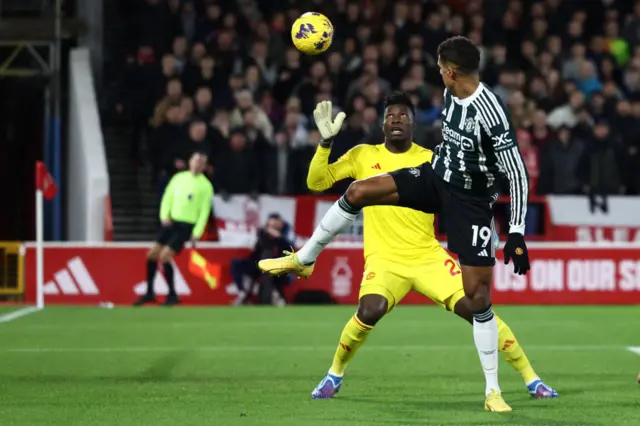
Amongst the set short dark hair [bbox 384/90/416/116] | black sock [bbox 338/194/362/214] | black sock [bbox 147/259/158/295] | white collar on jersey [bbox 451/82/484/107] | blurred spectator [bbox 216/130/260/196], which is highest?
short dark hair [bbox 384/90/416/116]

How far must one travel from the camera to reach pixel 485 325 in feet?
29.5

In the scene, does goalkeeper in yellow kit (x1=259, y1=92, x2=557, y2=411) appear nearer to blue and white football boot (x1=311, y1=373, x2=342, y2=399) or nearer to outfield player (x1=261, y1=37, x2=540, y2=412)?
blue and white football boot (x1=311, y1=373, x2=342, y2=399)

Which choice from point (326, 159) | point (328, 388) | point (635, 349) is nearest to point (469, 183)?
point (326, 159)

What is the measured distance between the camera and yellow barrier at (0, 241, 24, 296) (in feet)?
64.4

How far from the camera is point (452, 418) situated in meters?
8.70

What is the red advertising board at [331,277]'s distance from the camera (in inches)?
769

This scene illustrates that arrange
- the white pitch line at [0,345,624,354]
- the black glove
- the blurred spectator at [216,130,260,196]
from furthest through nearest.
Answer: the blurred spectator at [216,130,260,196], the white pitch line at [0,345,624,354], the black glove

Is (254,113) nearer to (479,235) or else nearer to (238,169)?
(238,169)

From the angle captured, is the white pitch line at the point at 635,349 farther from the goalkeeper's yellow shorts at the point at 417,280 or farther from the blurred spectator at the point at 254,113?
the blurred spectator at the point at 254,113

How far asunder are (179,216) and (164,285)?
3.63ft

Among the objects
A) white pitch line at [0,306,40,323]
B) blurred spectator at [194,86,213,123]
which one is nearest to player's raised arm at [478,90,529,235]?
white pitch line at [0,306,40,323]

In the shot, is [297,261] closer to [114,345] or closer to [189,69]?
[114,345]

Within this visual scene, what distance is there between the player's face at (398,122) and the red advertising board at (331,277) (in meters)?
9.34

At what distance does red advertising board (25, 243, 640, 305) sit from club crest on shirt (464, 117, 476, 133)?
1083 centimetres
